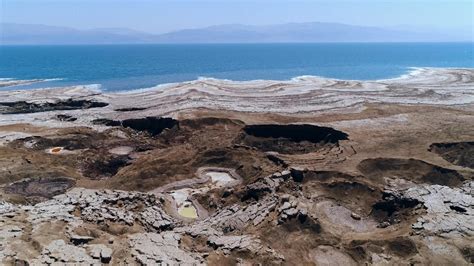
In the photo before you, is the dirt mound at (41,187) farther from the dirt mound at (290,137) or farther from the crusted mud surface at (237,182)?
the dirt mound at (290,137)

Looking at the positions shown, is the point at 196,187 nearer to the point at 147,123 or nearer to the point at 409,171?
the point at 147,123

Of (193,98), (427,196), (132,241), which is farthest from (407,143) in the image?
(193,98)

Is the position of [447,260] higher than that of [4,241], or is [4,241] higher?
[4,241]

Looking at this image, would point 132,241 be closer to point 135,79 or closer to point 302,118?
point 302,118

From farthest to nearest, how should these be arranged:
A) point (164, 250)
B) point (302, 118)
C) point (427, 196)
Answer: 1. point (302, 118)
2. point (427, 196)
3. point (164, 250)

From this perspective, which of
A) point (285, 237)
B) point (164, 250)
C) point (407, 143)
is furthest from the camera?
point (407, 143)

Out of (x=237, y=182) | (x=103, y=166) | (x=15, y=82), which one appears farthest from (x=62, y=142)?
Result: (x=15, y=82)
